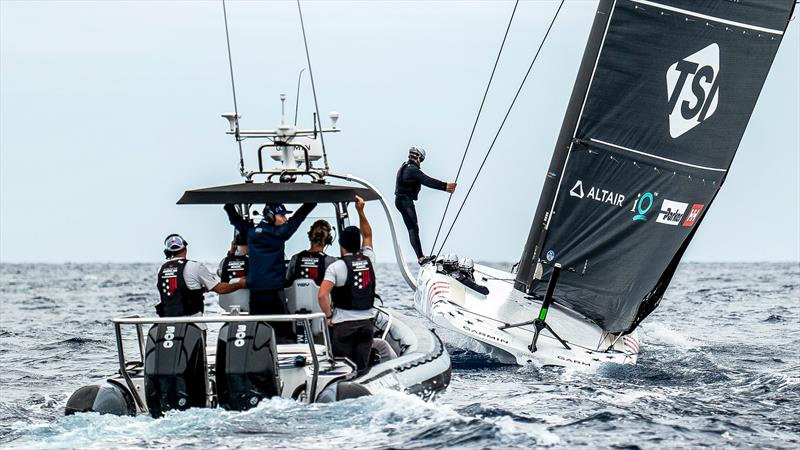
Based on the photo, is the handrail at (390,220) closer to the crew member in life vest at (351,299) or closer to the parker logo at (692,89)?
the crew member in life vest at (351,299)

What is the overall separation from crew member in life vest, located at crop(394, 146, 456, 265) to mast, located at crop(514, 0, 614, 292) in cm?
158

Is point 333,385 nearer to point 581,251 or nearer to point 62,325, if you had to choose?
point 581,251

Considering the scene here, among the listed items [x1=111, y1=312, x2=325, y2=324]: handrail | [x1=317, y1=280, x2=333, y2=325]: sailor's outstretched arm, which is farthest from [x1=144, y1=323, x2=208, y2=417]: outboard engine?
[x1=317, y1=280, x2=333, y2=325]: sailor's outstretched arm

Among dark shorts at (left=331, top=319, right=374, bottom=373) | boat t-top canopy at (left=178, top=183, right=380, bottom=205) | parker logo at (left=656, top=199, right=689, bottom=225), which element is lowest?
dark shorts at (left=331, top=319, right=374, bottom=373)

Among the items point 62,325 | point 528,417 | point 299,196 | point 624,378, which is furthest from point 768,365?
point 62,325

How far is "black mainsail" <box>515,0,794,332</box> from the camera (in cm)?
1313

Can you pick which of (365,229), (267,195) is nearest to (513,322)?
(365,229)

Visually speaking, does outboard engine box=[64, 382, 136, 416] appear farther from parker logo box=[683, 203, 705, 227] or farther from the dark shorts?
parker logo box=[683, 203, 705, 227]

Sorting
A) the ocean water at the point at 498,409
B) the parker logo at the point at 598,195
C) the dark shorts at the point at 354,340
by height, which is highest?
the parker logo at the point at 598,195

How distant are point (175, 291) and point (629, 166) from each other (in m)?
A: 6.10

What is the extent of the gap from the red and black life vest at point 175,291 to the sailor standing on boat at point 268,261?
525 mm

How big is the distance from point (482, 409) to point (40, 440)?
3380mm

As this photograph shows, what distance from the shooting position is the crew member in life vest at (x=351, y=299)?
370 inches

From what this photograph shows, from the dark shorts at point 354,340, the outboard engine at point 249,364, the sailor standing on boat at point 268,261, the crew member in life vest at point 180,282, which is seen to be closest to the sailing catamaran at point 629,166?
the dark shorts at point 354,340
